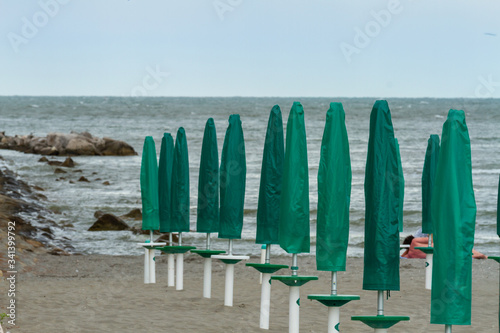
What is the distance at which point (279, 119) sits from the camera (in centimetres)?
959

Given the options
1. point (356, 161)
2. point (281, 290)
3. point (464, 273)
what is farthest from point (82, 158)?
point (464, 273)

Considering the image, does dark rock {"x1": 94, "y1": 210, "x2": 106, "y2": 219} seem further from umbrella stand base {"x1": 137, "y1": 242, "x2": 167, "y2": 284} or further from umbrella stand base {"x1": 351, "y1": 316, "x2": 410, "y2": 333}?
umbrella stand base {"x1": 351, "y1": 316, "x2": 410, "y2": 333}

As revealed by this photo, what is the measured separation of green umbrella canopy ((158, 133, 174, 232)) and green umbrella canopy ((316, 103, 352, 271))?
5.15m

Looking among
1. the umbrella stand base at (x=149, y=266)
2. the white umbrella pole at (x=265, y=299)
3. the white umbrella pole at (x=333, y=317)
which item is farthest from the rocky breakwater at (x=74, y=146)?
the white umbrella pole at (x=333, y=317)

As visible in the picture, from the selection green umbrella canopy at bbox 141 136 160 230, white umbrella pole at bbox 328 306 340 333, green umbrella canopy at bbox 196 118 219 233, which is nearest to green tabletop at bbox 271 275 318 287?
white umbrella pole at bbox 328 306 340 333

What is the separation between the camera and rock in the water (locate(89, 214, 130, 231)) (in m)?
21.3

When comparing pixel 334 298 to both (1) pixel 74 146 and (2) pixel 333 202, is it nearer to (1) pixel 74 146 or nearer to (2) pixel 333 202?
(2) pixel 333 202

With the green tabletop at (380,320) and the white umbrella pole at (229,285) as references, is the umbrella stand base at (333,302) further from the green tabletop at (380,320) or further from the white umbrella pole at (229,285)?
the white umbrella pole at (229,285)

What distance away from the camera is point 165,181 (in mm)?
12219

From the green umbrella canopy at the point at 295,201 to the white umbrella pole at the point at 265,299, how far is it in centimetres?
131

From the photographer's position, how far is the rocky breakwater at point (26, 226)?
640 inches

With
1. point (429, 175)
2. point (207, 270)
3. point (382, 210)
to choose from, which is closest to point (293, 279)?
point (382, 210)

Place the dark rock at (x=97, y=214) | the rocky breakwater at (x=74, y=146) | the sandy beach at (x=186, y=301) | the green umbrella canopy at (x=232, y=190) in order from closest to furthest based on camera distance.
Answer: the sandy beach at (x=186, y=301) < the green umbrella canopy at (x=232, y=190) < the dark rock at (x=97, y=214) < the rocky breakwater at (x=74, y=146)

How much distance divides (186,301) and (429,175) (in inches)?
179
